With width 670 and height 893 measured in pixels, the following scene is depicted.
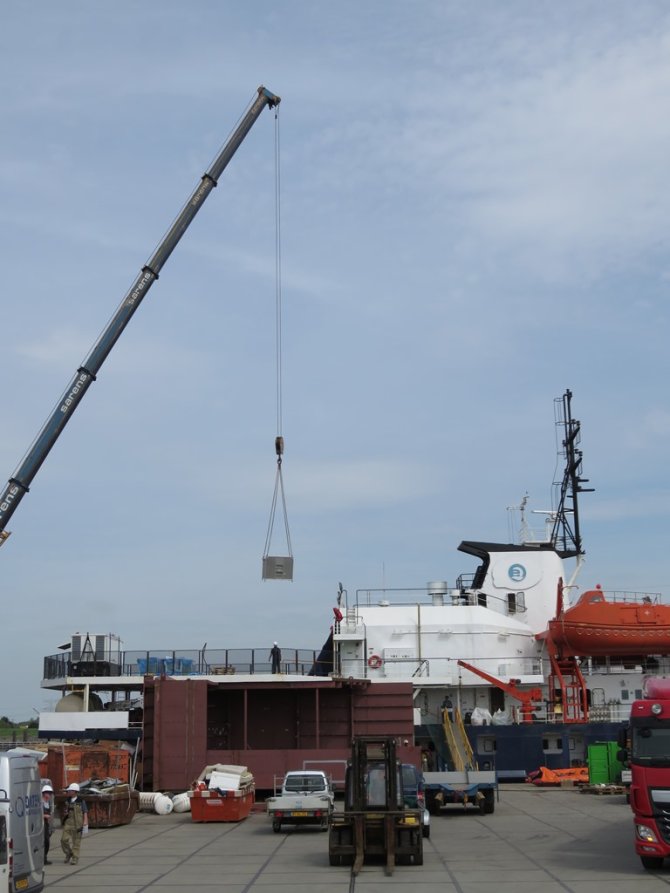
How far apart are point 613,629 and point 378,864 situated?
25.5m

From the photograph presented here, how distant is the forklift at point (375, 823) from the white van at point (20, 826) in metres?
6.51

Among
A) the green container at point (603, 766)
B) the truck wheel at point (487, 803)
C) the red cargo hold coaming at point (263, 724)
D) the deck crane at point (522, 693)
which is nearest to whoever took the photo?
the truck wheel at point (487, 803)

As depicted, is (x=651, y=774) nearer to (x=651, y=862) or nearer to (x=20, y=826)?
(x=651, y=862)

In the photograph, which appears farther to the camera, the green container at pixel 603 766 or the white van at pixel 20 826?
the green container at pixel 603 766

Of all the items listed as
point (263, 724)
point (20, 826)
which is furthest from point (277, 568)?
point (20, 826)

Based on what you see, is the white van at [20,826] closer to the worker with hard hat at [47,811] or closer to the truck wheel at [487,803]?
the worker with hard hat at [47,811]

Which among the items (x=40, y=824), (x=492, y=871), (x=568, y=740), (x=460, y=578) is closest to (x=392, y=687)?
(x=568, y=740)

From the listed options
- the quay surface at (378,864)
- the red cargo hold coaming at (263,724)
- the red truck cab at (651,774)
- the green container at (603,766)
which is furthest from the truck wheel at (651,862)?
the green container at (603,766)

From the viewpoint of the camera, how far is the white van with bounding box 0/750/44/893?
12.2 meters

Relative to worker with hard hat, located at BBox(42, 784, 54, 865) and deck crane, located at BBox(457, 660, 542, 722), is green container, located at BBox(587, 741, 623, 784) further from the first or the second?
worker with hard hat, located at BBox(42, 784, 54, 865)

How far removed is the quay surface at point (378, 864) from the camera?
1658cm

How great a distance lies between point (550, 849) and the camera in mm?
20781

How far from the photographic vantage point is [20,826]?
1295 centimetres

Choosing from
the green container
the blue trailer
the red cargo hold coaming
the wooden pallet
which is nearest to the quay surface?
the blue trailer
